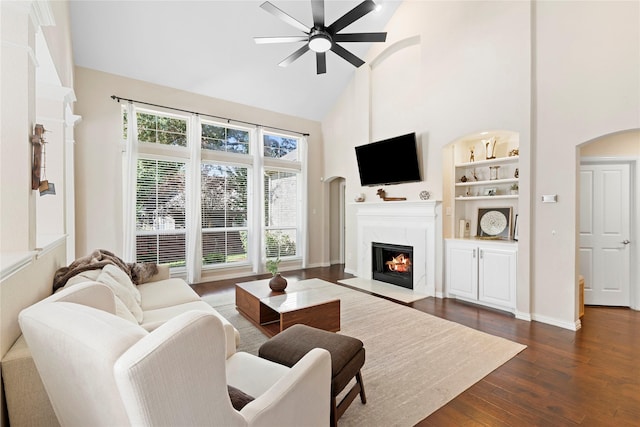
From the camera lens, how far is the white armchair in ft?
2.29

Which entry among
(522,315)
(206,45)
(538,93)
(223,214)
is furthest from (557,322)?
(206,45)

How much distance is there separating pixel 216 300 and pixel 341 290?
6.39 ft

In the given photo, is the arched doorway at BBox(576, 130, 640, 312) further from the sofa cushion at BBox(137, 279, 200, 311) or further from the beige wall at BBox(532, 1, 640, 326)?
the sofa cushion at BBox(137, 279, 200, 311)

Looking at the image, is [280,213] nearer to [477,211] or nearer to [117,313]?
[477,211]

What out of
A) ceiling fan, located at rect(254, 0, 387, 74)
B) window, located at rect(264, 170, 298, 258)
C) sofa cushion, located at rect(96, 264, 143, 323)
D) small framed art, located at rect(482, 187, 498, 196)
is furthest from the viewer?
window, located at rect(264, 170, 298, 258)

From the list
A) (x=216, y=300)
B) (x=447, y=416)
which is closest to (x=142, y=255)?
(x=216, y=300)

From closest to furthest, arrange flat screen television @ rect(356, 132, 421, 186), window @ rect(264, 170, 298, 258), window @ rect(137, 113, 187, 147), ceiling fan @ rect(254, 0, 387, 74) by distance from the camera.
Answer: ceiling fan @ rect(254, 0, 387, 74) → flat screen television @ rect(356, 132, 421, 186) → window @ rect(137, 113, 187, 147) → window @ rect(264, 170, 298, 258)

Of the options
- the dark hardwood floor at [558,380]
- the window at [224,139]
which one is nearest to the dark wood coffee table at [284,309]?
the dark hardwood floor at [558,380]

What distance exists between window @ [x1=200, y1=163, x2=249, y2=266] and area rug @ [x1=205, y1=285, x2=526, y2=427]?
188cm

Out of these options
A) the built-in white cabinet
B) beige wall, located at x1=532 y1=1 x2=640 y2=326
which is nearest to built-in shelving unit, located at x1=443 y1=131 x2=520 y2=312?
the built-in white cabinet

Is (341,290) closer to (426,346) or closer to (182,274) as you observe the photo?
(426,346)

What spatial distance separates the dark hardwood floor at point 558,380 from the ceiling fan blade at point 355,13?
11.6 feet

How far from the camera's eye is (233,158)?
5.81 m

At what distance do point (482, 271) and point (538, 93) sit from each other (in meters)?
2.34
